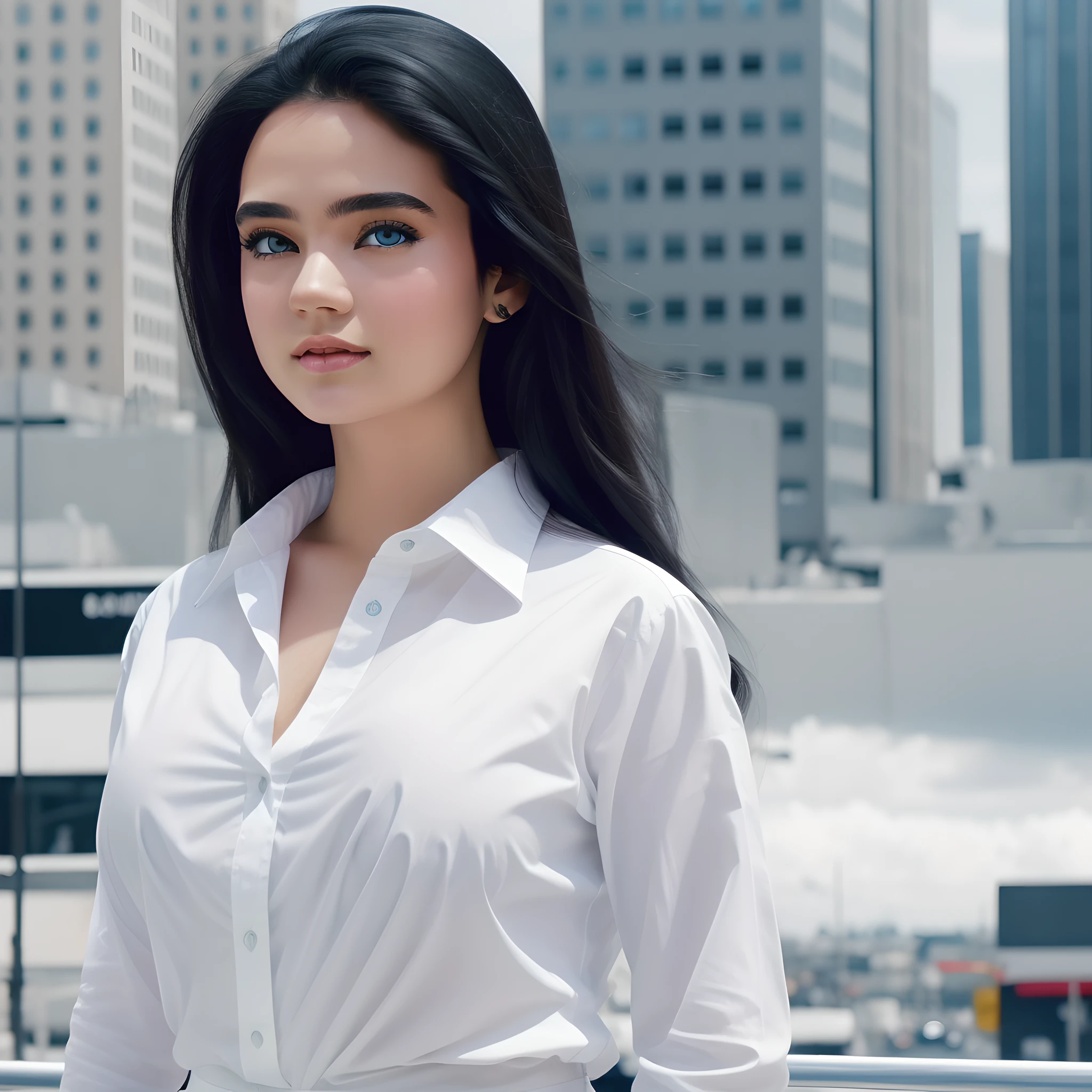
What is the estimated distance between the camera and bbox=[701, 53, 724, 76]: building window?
70.2 feet

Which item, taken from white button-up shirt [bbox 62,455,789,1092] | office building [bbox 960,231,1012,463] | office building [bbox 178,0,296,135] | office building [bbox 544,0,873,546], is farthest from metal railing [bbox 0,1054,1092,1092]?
office building [bbox 544,0,873,546]

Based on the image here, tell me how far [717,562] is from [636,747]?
15407 millimetres

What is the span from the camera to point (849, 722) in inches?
694

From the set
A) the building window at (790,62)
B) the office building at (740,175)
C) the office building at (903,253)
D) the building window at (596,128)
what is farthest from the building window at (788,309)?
the building window at (596,128)

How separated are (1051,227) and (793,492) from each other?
480 centimetres

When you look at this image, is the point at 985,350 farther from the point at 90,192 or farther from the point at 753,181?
the point at 90,192

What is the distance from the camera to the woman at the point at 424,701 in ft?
2.00

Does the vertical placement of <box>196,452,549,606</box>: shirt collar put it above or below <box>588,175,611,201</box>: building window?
below

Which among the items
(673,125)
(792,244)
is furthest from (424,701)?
(673,125)

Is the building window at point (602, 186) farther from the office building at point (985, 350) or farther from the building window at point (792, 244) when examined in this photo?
the office building at point (985, 350)

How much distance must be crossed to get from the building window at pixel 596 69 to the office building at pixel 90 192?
11843 mm

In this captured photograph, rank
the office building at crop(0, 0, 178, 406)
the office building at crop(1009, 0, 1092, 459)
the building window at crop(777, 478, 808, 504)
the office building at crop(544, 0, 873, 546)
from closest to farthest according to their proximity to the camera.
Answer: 1. the office building at crop(0, 0, 178, 406)
2. the office building at crop(1009, 0, 1092, 459)
3. the building window at crop(777, 478, 808, 504)
4. the office building at crop(544, 0, 873, 546)

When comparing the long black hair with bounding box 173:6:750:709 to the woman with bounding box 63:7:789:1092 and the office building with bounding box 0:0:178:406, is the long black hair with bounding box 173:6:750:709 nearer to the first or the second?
the woman with bounding box 63:7:789:1092

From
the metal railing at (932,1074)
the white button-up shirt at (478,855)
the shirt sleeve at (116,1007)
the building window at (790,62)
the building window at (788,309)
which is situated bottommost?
the metal railing at (932,1074)
